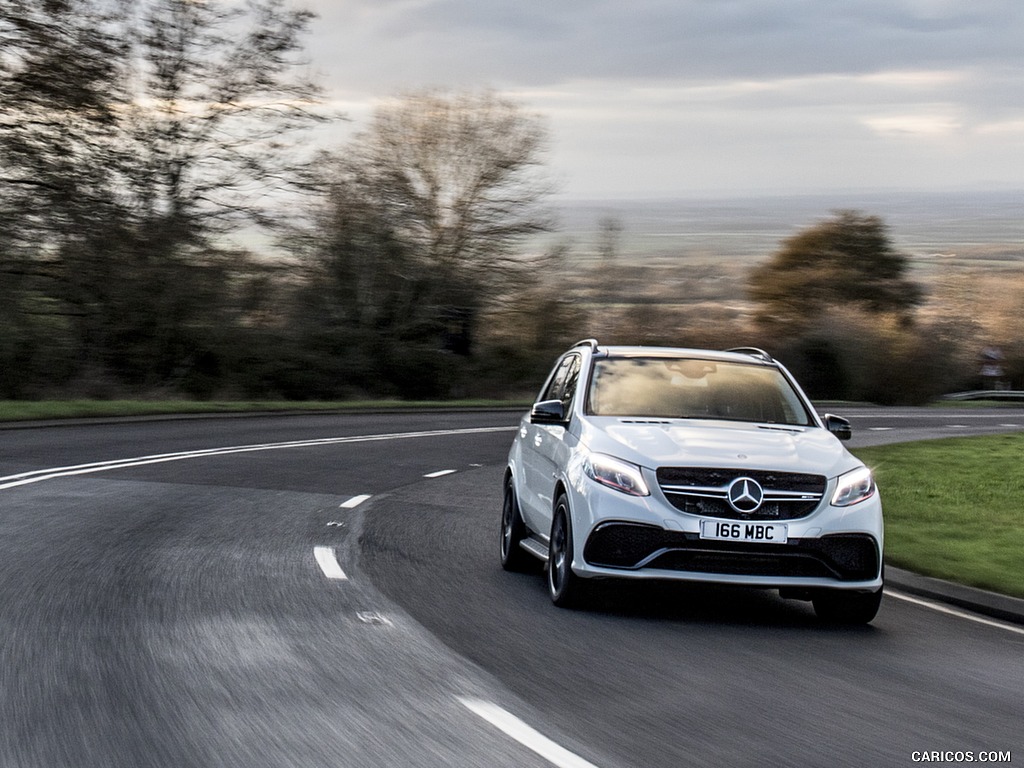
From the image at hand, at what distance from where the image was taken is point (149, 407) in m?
29.5

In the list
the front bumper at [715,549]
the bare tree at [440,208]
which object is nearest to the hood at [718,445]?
the front bumper at [715,549]

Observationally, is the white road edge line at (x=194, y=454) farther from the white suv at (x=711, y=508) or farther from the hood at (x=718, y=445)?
the hood at (x=718, y=445)

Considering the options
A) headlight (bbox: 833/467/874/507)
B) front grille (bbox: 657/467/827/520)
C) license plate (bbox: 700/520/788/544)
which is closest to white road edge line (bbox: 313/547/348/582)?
front grille (bbox: 657/467/827/520)

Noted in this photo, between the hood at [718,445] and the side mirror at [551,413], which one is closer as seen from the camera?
the hood at [718,445]

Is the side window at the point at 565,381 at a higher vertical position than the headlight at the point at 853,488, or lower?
higher

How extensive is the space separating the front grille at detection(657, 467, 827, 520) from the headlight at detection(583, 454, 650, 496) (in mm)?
131

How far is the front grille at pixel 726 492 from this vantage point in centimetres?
820

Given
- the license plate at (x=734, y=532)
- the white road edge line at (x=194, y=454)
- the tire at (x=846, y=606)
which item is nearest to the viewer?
the license plate at (x=734, y=532)

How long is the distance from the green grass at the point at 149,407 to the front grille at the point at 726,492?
19060 mm

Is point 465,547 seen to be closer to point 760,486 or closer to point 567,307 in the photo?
point 760,486

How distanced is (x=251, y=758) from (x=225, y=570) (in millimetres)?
4949

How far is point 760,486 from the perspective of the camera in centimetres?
822

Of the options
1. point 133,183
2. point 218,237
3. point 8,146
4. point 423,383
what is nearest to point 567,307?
point 423,383

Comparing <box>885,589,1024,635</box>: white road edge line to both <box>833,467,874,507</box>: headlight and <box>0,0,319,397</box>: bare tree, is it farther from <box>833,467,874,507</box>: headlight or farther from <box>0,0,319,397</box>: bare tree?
<box>0,0,319,397</box>: bare tree
